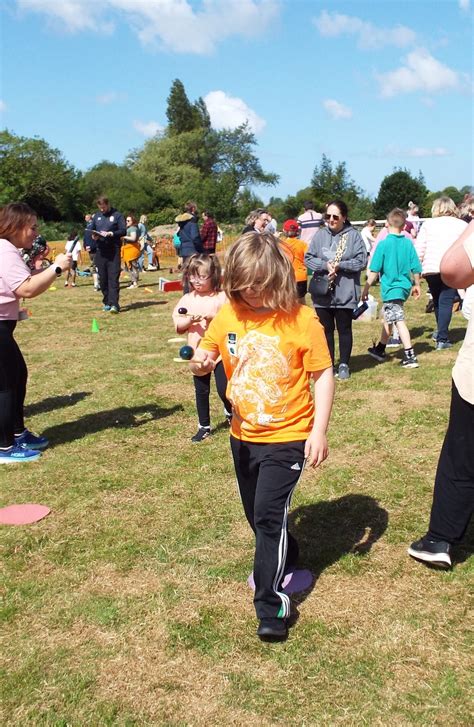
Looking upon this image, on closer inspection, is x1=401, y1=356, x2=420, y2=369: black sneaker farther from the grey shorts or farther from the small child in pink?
the small child in pink

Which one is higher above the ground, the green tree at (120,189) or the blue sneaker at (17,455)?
the green tree at (120,189)

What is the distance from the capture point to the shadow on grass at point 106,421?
6307mm

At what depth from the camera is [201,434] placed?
593 centimetres

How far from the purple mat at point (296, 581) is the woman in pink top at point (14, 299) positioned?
2.86m

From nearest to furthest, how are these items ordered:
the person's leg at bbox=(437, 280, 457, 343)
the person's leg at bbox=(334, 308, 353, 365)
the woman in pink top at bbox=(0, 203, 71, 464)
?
the woman in pink top at bbox=(0, 203, 71, 464)
the person's leg at bbox=(334, 308, 353, 365)
the person's leg at bbox=(437, 280, 457, 343)

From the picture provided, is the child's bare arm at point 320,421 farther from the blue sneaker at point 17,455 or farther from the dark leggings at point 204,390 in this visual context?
the blue sneaker at point 17,455

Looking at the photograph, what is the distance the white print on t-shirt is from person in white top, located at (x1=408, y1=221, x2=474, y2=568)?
893mm

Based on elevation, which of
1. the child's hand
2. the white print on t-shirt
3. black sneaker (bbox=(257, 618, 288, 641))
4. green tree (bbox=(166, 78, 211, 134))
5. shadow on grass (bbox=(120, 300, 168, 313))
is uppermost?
green tree (bbox=(166, 78, 211, 134))

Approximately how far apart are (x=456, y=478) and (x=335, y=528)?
986 millimetres

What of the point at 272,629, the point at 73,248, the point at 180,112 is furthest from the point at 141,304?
the point at 180,112

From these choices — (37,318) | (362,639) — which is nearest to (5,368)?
(362,639)

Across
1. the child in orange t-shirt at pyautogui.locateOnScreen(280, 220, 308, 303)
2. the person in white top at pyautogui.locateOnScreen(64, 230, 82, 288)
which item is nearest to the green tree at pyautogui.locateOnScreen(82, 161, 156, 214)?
the person in white top at pyautogui.locateOnScreen(64, 230, 82, 288)

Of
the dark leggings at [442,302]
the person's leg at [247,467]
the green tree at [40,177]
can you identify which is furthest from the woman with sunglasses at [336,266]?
the green tree at [40,177]

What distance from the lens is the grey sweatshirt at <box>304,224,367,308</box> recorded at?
726cm
